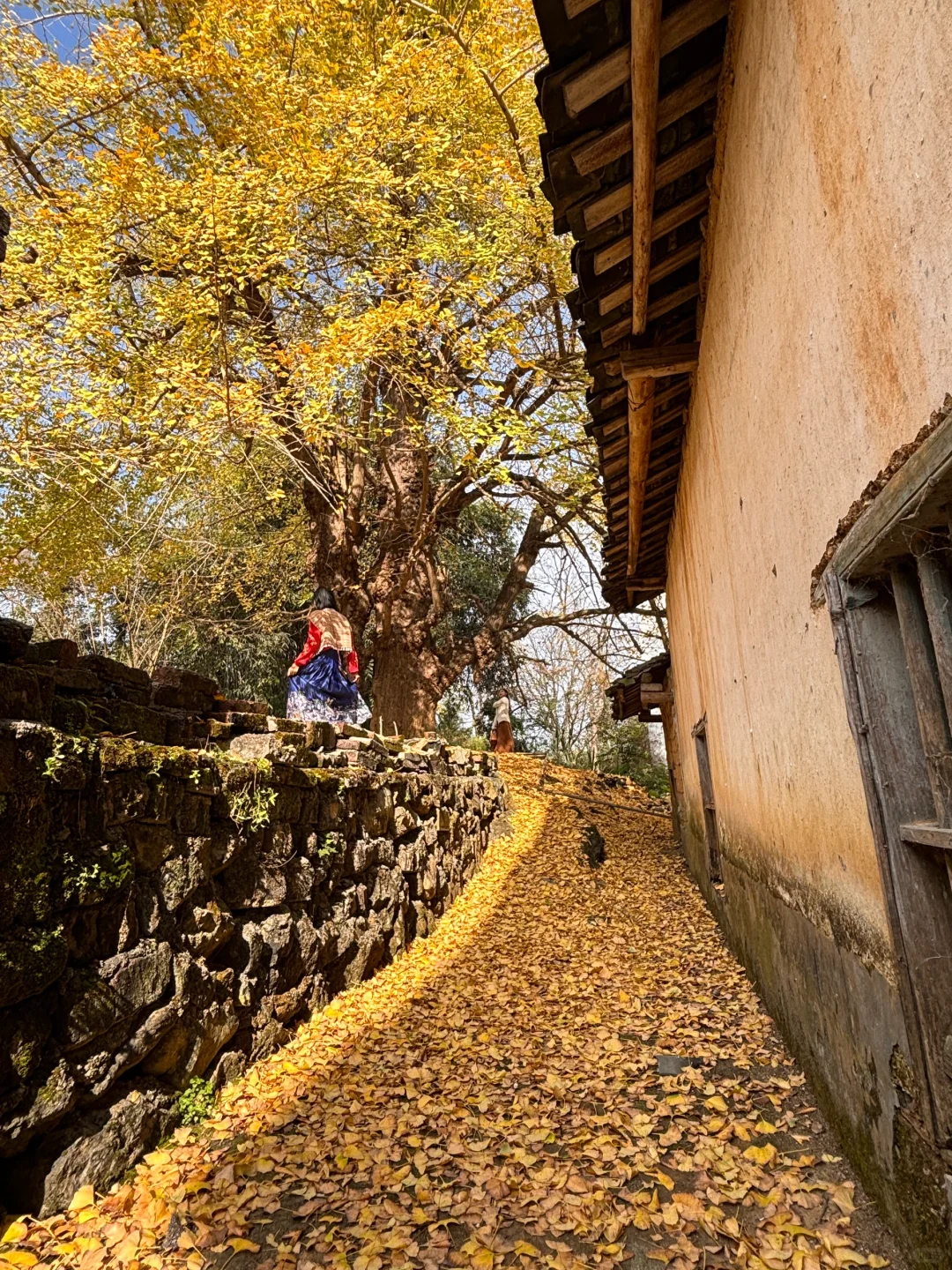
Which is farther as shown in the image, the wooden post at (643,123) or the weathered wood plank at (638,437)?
the weathered wood plank at (638,437)

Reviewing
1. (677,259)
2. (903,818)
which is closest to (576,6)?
(677,259)

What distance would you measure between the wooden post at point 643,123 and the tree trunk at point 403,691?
867 centimetres

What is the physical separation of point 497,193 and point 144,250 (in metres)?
4.28

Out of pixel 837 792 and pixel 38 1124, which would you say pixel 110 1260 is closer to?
pixel 38 1124

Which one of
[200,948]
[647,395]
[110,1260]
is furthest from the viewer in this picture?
[647,395]

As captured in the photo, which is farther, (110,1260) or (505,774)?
(505,774)

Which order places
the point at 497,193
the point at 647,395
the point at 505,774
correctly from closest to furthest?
1. the point at 647,395
2. the point at 497,193
3. the point at 505,774

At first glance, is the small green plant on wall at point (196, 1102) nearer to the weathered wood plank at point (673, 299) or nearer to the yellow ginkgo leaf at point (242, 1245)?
the yellow ginkgo leaf at point (242, 1245)

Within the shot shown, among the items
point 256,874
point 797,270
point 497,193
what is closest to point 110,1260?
point 256,874

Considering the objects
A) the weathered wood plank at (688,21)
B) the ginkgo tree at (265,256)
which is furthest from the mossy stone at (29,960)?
the ginkgo tree at (265,256)

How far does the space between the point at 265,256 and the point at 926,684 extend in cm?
823

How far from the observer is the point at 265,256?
318 inches

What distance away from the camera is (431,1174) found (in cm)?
331

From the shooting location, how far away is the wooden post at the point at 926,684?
6.49 feet
